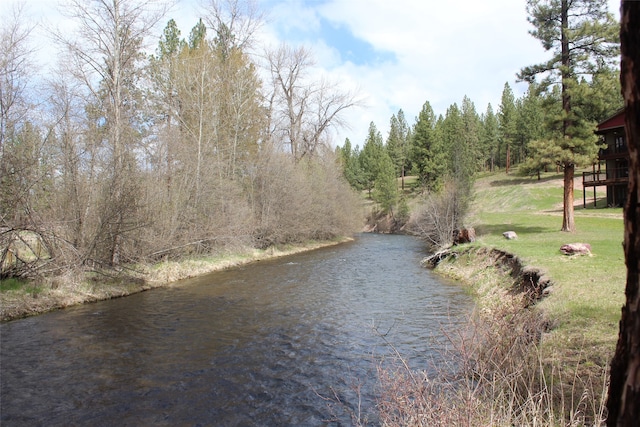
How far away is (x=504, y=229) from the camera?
1028 inches

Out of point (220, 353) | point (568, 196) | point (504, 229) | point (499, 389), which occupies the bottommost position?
Answer: point (220, 353)

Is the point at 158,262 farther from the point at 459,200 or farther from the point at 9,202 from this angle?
the point at 459,200

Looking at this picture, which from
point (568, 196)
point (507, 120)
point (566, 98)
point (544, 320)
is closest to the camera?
point (544, 320)

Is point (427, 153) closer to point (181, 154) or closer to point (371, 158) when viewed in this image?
point (371, 158)

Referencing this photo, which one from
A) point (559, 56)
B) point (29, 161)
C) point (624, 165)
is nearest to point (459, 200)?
point (559, 56)

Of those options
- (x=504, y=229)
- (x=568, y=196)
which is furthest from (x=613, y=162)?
(x=568, y=196)

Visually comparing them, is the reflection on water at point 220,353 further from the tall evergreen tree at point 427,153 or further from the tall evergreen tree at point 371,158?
the tall evergreen tree at point 371,158

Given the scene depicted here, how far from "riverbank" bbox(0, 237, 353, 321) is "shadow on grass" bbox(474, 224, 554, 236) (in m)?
15.5

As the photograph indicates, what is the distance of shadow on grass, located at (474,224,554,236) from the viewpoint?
23.8 m

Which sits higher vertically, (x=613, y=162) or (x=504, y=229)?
(x=613, y=162)

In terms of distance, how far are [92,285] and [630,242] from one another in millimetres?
16197

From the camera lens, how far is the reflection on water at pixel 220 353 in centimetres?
663

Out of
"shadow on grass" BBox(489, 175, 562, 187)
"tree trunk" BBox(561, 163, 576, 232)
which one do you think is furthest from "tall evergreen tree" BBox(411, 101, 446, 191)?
"tree trunk" BBox(561, 163, 576, 232)

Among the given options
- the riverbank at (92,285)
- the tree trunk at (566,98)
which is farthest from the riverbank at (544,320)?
the riverbank at (92,285)
